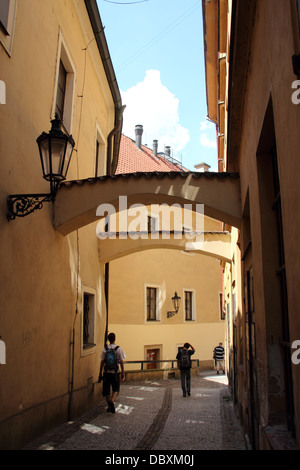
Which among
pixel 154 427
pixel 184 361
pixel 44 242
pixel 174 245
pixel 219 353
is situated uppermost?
pixel 174 245

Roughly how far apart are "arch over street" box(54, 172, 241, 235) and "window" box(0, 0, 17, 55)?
256 cm

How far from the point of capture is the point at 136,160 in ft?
80.4

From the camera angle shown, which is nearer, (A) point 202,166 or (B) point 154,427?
(B) point 154,427

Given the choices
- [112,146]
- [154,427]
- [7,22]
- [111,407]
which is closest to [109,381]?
[111,407]

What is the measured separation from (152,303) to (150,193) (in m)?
13.2

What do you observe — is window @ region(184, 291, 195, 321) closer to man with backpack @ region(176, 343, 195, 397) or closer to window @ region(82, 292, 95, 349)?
man with backpack @ region(176, 343, 195, 397)

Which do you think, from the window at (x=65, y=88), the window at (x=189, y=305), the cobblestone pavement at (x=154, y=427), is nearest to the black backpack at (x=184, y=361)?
the cobblestone pavement at (x=154, y=427)

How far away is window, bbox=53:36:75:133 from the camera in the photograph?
323 inches

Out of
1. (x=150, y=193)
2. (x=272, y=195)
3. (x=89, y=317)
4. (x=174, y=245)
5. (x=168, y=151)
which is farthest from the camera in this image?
(x=168, y=151)

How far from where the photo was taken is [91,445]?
5824 millimetres

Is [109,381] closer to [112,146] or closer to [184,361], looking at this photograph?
[184,361]

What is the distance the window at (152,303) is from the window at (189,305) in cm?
238
